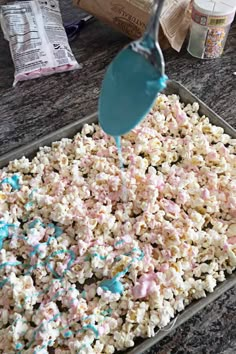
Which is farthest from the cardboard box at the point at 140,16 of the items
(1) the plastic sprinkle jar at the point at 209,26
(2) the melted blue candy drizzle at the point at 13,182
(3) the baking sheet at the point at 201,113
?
(2) the melted blue candy drizzle at the point at 13,182

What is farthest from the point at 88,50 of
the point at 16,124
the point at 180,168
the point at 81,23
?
the point at 180,168

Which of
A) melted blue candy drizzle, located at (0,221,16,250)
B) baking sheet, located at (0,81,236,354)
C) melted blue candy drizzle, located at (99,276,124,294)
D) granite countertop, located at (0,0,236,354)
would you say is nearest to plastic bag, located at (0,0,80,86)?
granite countertop, located at (0,0,236,354)

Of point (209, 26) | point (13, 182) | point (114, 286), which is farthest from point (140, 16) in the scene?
point (114, 286)

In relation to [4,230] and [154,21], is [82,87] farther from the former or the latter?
[154,21]

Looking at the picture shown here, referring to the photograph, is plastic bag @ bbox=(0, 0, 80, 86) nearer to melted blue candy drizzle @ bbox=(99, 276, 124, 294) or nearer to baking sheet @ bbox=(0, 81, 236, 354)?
baking sheet @ bbox=(0, 81, 236, 354)

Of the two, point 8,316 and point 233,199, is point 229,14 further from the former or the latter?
point 8,316

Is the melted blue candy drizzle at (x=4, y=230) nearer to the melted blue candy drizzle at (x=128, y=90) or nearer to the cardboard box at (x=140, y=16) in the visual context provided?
the melted blue candy drizzle at (x=128, y=90)
